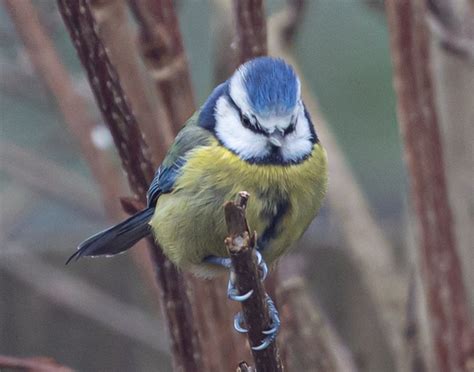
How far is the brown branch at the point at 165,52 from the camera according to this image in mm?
1396

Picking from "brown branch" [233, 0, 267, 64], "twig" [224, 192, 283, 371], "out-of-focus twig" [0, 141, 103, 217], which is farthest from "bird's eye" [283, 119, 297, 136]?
"out-of-focus twig" [0, 141, 103, 217]

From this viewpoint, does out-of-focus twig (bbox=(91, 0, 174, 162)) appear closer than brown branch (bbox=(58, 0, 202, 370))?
No

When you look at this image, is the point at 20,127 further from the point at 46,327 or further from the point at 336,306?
the point at 336,306

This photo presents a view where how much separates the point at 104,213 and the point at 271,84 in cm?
104

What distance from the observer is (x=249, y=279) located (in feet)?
3.35

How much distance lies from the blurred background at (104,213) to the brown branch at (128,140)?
2.36 ft

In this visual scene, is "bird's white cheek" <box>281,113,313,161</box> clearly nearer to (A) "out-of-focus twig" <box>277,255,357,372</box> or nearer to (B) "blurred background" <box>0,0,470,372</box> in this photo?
(A) "out-of-focus twig" <box>277,255,357,372</box>

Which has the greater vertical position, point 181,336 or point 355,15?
point 181,336

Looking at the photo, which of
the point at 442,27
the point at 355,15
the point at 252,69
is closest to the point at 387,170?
the point at 355,15

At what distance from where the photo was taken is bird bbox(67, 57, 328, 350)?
138 cm

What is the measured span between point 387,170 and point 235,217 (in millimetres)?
4268

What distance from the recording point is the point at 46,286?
2.59m

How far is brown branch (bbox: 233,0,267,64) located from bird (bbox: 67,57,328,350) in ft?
0.13

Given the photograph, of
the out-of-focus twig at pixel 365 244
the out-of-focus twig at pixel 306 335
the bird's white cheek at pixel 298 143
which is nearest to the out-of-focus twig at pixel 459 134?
the out-of-focus twig at pixel 365 244
